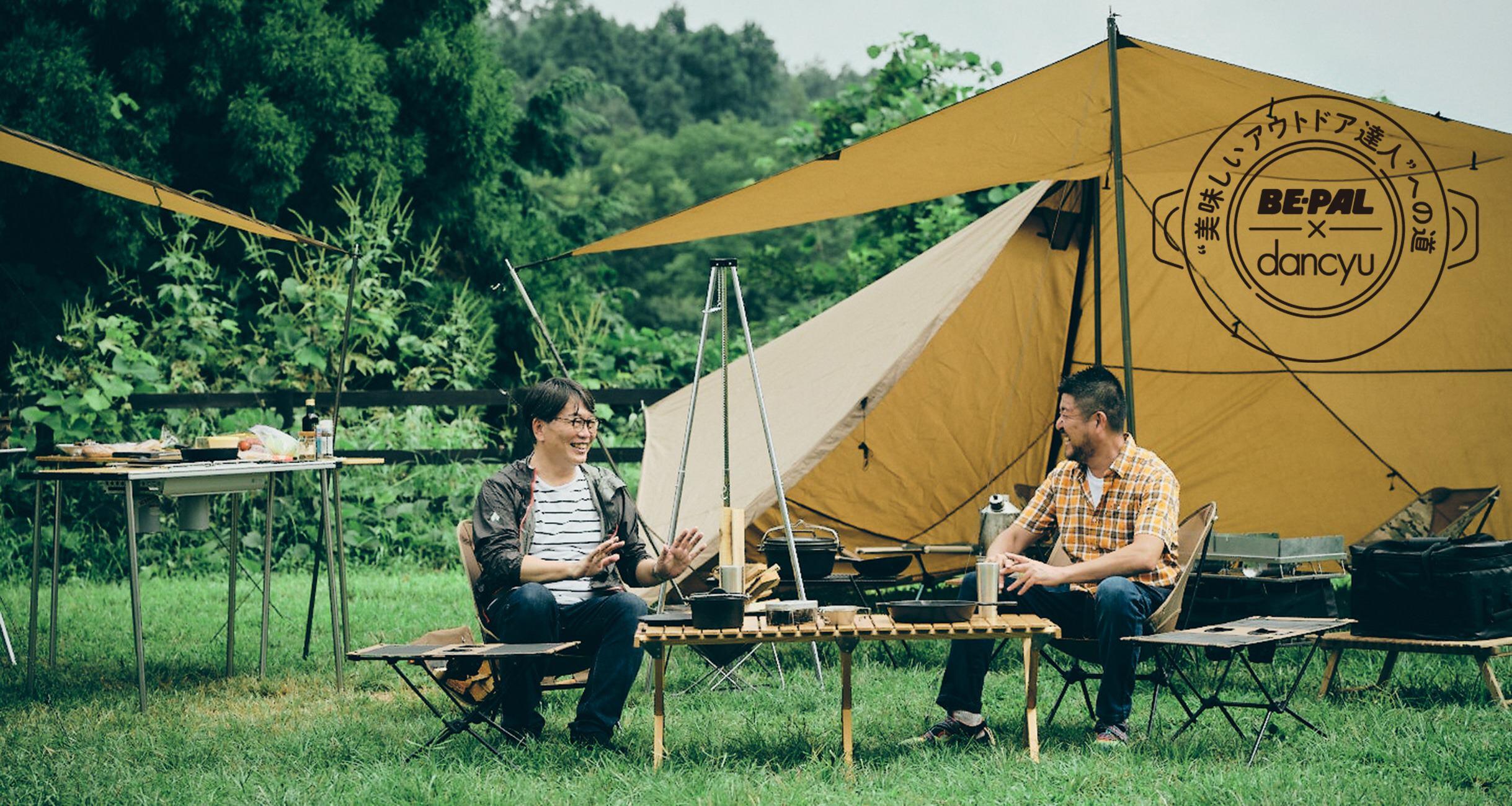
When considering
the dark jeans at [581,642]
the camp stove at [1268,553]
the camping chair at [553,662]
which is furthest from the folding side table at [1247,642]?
the camping chair at [553,662]

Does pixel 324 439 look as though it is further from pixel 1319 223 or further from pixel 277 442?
pixel 1319 223

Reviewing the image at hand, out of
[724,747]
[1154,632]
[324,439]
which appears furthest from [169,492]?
[1154,632]

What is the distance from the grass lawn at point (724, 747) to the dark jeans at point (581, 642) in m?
0.10

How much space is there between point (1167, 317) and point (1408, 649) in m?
1.77

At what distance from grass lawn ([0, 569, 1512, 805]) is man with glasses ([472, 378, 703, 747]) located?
137 millimetres

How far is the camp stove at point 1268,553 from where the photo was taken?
155 inches

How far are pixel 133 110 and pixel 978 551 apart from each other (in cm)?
552

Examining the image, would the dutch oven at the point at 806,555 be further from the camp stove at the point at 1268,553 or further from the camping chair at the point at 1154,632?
the camp stove at the point at 1268,553

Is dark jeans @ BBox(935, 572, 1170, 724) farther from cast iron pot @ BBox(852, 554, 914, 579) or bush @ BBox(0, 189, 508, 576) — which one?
bush @ BBox(0, 189, 508, 576)

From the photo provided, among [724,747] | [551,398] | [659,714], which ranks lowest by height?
[724,747]

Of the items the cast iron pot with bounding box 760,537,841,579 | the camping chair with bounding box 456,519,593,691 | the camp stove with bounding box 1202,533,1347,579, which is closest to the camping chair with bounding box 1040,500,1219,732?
the camp stove with bounding box 1202,533,1347,579

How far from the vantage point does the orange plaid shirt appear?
330 centimetres

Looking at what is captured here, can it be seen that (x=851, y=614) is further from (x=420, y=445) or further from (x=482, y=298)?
(x=482, y=298)

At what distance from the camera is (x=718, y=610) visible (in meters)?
2.77
